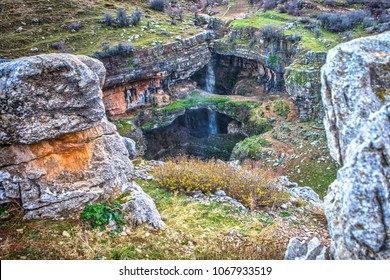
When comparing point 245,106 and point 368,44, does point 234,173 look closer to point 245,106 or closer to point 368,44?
point 368,44

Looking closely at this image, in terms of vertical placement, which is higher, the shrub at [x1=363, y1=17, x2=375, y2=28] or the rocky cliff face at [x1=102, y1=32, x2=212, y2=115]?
the shrub at [x1=363, y1=17, x2=375, y2=28]

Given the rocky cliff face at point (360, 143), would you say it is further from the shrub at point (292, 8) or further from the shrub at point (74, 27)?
the shrub at point (292, 8)

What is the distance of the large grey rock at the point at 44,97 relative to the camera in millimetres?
5773

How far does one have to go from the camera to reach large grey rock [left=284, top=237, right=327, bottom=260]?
5.15 meters

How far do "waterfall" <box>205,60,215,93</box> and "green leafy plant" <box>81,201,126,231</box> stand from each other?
23.2 m

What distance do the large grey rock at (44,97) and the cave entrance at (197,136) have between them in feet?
51.4

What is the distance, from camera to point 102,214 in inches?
253

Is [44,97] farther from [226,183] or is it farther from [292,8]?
[292,8]

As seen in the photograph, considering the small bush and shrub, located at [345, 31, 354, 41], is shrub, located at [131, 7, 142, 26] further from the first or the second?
shrub, located at [345, 31, 354, 41]

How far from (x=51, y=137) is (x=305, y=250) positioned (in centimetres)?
457

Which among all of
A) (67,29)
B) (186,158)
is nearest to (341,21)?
(186,158)

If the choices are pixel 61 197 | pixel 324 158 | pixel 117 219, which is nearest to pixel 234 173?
pixel 117 219

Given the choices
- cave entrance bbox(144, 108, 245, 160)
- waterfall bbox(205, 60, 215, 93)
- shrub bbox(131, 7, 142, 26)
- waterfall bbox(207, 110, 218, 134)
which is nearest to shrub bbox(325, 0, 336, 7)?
waterfall bbox(205, 60, 215, 93)

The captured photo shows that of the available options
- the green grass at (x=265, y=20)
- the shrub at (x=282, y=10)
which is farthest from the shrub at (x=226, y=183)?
the shrub at (x=282, y=10)
